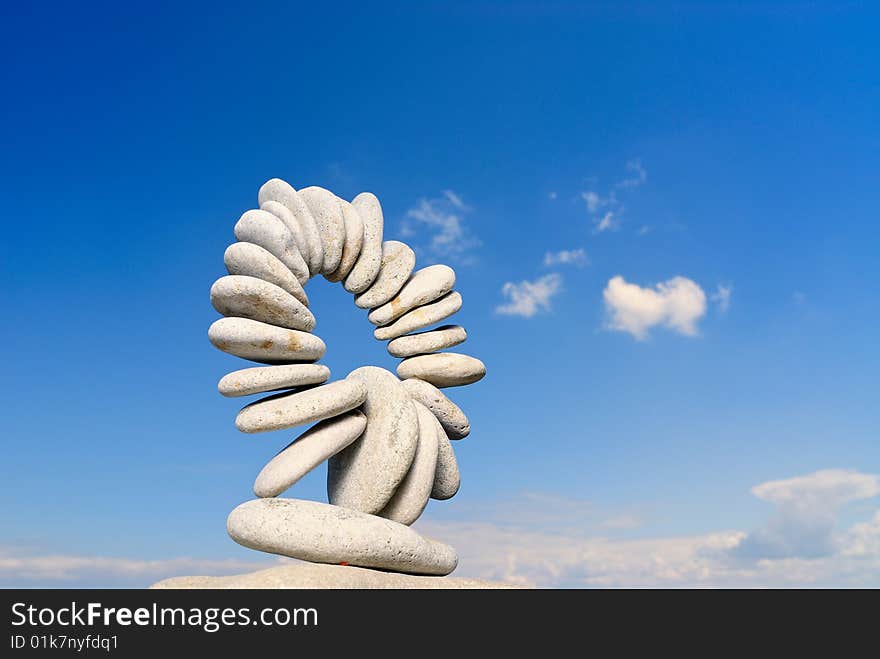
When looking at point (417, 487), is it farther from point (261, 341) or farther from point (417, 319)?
point (261, 341)

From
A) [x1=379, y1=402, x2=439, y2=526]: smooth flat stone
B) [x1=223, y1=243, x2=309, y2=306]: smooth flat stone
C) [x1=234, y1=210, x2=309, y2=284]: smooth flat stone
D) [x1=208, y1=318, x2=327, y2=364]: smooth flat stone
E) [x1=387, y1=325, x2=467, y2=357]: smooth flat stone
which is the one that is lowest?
[x1=379, y1=402, x2=439, y2=526]: smooth flat stone

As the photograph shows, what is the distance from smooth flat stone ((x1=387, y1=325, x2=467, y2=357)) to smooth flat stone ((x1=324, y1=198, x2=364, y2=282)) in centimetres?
101

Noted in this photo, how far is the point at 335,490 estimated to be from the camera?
9539mm

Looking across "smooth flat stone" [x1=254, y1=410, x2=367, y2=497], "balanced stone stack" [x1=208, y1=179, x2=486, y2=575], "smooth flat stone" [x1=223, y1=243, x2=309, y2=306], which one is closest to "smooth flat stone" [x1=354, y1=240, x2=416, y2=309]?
"balanced stone stack" [x1=208, y1=179, x2=486, y2=575]

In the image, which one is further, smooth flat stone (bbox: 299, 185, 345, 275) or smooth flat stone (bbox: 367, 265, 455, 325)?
smooth flat stone (bbox: 367, 265, 455, 325)

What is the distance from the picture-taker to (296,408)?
8.91m

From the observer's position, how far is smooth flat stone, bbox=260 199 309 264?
9.67m

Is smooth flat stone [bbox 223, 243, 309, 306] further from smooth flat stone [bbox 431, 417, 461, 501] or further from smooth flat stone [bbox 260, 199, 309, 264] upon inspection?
smooth flat stone [bbox 431, 417, 461, 501]

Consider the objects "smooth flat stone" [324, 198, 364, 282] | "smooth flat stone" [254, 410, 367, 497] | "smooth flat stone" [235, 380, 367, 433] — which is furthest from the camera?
"smooth flat stone" [324, 198, 364, 282]

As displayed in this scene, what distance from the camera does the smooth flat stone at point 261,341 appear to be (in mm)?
8805

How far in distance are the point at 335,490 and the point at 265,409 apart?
1286 millimetres
